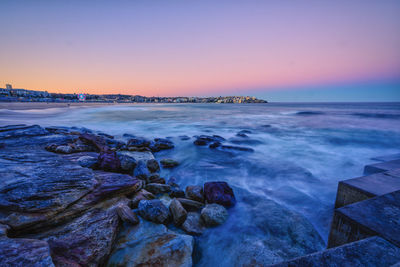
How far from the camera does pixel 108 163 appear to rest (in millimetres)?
4383

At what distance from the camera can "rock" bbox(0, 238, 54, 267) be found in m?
1.49

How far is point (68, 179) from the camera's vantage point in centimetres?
291

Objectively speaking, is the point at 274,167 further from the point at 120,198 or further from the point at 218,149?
the point at 120,198

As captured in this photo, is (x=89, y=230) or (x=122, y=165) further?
(x=122, y=165)

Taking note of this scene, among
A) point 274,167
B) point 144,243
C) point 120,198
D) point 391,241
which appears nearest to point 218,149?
point 274,167

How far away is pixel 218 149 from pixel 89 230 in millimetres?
6460

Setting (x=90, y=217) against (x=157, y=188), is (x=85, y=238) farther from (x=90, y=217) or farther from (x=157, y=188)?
(x=157, y=188)


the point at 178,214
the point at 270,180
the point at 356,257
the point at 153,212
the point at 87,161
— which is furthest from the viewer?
the point at 270,180

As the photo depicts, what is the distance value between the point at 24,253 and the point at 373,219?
354 cm

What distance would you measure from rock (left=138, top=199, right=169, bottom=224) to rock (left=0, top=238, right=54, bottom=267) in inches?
52.4

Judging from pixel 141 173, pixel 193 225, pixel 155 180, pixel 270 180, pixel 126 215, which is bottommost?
pixel 270 180

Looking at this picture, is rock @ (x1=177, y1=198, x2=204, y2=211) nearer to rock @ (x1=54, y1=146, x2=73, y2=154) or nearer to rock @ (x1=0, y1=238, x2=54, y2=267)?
rock @ (x1=0, y1=238, x2=54, y2=267)

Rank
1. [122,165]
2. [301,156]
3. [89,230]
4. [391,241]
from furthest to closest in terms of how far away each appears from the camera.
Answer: [301,156], [122,165], [89,230], [391,241]

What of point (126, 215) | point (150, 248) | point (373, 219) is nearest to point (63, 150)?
point (126, 215)
